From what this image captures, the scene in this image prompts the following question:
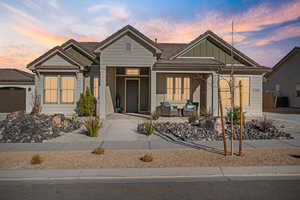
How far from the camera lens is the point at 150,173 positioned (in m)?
5.49

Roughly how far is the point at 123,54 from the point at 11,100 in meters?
12.2

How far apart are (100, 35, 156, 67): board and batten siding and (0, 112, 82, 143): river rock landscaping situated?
15.2 feet

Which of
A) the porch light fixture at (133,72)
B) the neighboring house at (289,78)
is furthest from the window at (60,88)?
the neighboring house at (289,78)

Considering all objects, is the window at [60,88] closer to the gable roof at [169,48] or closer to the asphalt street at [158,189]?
the gable roof at [169,48]

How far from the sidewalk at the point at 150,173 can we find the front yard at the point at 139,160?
0.29 meters

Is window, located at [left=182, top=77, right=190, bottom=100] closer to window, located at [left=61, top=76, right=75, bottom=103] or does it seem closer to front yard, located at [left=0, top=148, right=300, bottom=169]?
window, located at [left=61, top=76, right=75, bottom=103]

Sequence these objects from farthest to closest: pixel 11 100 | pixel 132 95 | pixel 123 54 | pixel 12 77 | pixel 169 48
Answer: pixel 12 77 < pixel 169 48 < pixel 11 100 < pixel 132 95 < pixel 123 54

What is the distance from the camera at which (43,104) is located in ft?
50.6

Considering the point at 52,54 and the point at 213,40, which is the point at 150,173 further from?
the point at 213,40

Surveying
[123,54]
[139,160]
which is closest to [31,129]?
[139,160]

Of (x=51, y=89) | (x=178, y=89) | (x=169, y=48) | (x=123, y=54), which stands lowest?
(x=51, y=89)

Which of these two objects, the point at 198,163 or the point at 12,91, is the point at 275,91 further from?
the point at 12,91

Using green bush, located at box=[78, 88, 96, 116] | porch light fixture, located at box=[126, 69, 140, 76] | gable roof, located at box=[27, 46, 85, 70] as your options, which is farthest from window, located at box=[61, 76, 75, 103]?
porch light fixture, located at box=[126, 69, 140, 76]

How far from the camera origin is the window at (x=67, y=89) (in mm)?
15656
